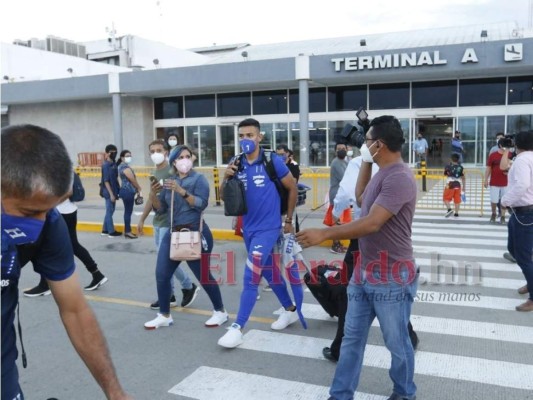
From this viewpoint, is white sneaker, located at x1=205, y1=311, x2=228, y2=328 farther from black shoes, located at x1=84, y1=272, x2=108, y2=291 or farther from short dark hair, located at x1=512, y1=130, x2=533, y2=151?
short dark hair, located at x1=512, y1=130, x2=533, y2=151

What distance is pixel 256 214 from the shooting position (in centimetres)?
485

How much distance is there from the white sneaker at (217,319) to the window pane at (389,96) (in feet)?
67.7

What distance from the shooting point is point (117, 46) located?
45969 millimetres

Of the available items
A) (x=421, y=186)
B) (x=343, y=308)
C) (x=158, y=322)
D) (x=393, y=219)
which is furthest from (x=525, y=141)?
(x=421, y=186)

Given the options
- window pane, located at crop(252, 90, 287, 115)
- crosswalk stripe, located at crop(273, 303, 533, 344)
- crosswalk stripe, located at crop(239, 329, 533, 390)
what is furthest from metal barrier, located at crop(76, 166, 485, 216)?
window pane, located at crop(252, 90, 287, 115)

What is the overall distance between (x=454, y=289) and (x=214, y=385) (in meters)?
3.86

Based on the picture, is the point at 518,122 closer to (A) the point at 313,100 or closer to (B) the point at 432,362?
(A) the point at 313,100

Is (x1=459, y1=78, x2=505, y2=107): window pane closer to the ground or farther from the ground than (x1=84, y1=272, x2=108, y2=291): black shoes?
farther from the ground

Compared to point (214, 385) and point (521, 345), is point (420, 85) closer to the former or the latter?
point (521, 345)

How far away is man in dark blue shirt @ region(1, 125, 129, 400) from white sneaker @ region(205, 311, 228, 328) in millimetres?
3282

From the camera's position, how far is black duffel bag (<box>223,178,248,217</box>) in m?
4.78

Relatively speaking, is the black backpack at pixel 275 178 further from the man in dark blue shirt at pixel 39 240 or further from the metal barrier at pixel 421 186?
the metal barrier at pixel 421 186

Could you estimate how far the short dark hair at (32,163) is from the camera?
58.1 inches

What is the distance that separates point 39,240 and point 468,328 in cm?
454
